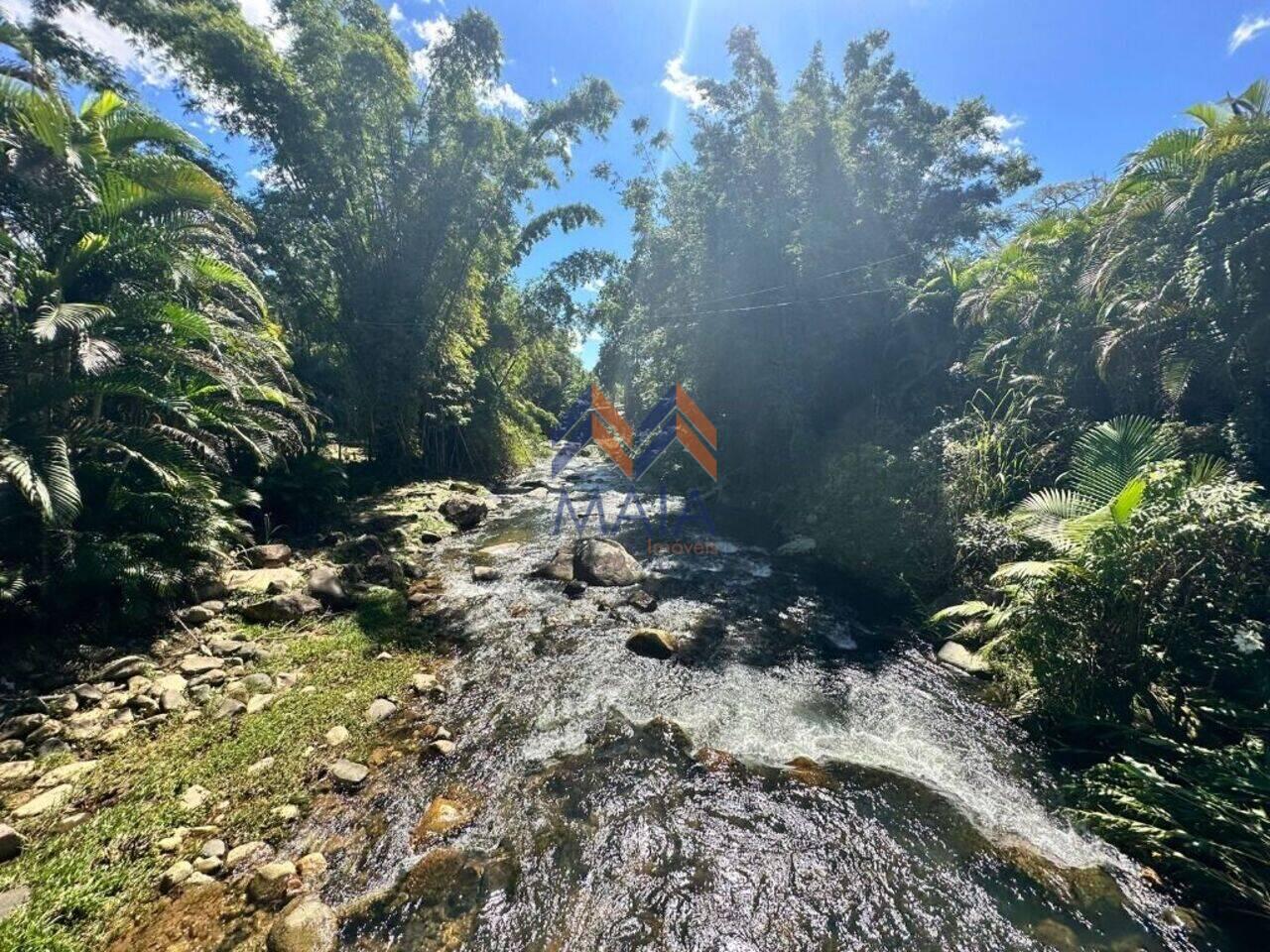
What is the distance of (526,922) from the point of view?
8.74 ft

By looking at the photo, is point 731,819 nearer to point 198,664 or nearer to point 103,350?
point 198,664

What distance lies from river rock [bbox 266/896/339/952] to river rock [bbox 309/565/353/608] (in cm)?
407

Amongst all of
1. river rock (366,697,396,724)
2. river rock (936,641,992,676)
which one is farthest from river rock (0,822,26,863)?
river rock (936,641,992,676)

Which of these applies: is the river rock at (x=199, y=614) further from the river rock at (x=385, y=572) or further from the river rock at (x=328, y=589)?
the river rock at (x=385, y=572)

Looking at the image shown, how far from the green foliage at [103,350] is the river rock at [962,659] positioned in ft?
26.9

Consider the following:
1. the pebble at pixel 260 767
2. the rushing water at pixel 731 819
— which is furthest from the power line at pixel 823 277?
the pebble at pixel 260 767

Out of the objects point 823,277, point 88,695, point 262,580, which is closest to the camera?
point 88,695

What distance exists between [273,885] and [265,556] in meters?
5.24

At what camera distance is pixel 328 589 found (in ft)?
20.2

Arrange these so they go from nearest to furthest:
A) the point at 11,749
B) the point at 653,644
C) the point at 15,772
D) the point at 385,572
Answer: the point at 15,772 → the point at 11,749 → the point at 653,644 → the point at 385,572

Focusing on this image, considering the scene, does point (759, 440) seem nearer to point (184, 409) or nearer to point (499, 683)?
point (499, 683)

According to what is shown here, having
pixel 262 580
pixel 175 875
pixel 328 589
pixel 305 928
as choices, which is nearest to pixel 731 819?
pixel 305 928

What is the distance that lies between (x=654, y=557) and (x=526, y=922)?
6.65 m

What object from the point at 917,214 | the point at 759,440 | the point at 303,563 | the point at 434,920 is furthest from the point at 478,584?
the point at 917,214
